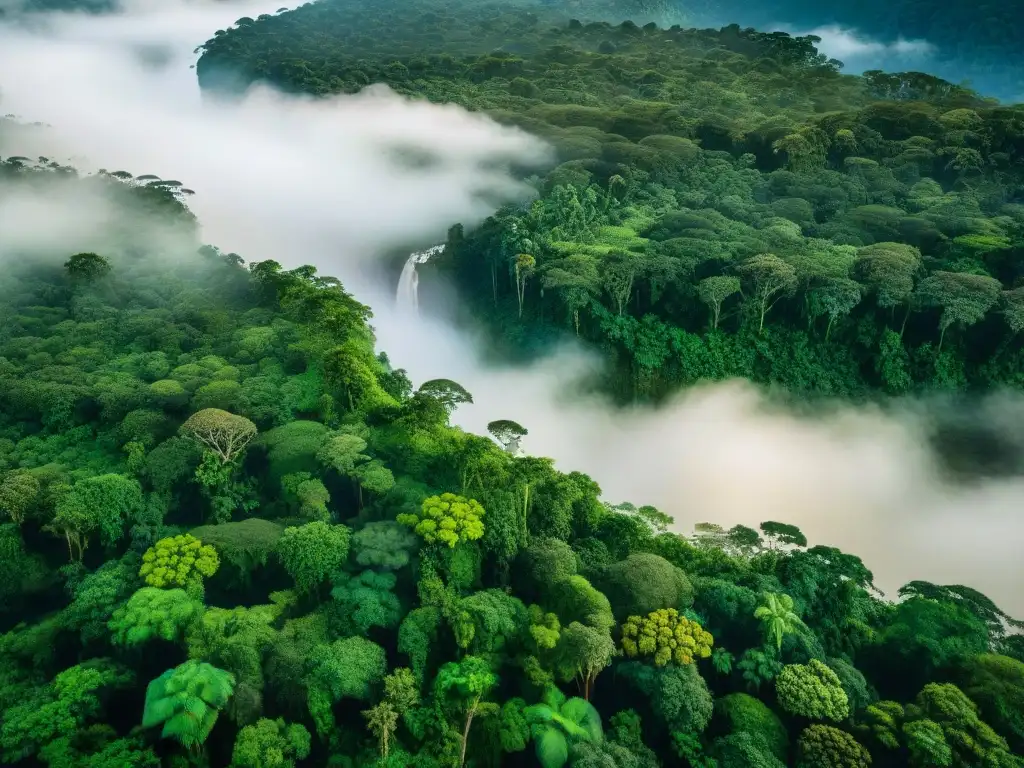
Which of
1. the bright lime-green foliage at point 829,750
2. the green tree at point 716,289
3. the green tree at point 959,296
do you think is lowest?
the bright lime-green foliage at point 829,750

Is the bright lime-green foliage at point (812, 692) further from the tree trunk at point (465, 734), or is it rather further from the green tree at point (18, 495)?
the green tree at point (18, 495)

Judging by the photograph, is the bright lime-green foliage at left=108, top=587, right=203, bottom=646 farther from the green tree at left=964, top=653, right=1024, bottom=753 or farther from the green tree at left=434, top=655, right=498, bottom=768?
the green tree at left=964, top=653, right=1024, bottom=753

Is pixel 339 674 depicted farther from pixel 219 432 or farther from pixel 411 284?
pixel 411 284

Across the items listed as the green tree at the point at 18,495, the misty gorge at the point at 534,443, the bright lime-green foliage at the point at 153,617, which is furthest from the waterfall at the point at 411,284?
the bright lime-green foliage at the point at 153,617

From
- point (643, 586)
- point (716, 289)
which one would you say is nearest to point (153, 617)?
point (643, 586)

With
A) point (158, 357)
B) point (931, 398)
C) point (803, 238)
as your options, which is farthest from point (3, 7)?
point (931, 398)

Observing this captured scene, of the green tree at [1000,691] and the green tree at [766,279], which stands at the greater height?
the green tree at [766,279]

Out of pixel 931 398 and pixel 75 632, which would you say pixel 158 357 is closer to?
pixel 75 632

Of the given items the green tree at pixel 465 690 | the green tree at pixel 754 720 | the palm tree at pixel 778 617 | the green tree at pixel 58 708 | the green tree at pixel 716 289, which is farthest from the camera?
the green tree at pixel 716 289
